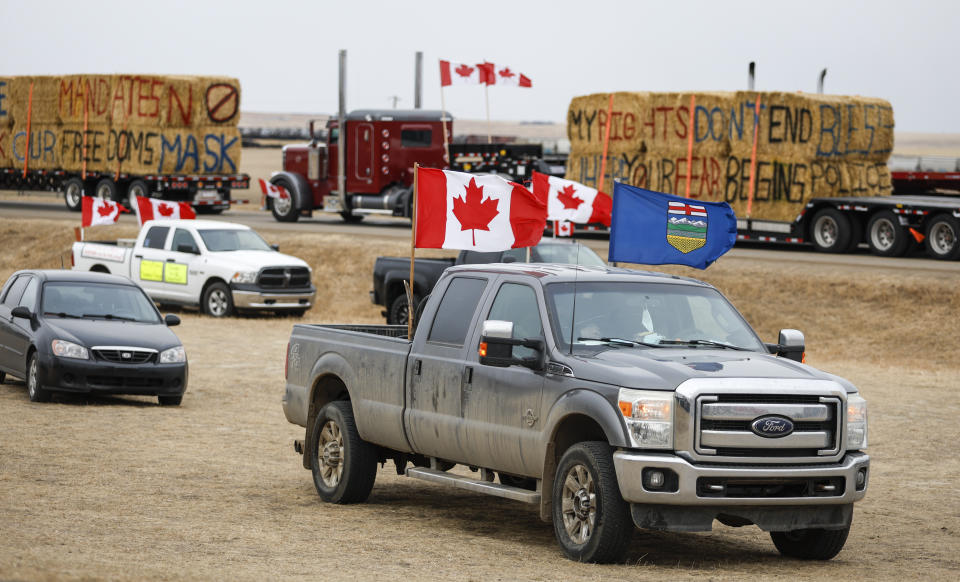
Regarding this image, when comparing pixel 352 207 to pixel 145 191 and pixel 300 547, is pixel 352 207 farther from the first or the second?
pixel 300 547

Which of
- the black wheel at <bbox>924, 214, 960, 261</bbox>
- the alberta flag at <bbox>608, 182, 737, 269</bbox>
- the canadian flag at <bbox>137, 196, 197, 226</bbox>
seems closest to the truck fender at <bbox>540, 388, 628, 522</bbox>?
the alberta flag at <bbox>608, 182, 737, 269</bbox>

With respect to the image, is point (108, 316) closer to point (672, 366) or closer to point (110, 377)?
point (110, 377)

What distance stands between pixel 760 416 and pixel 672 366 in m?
0.59

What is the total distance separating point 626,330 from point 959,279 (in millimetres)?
18302

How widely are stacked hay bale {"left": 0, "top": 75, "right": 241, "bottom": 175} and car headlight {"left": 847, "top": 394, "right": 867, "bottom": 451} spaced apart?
37.5m

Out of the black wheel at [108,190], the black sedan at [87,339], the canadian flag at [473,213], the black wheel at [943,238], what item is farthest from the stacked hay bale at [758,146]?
the canadian flag at [473,213]

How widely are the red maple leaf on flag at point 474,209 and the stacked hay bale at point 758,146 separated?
20955mm

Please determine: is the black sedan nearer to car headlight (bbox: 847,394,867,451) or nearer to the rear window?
the rear window

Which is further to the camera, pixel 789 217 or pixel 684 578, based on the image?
pixel 789 217

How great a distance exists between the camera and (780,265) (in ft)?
97.2

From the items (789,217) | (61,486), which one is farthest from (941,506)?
(789,217)

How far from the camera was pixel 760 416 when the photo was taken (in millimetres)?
8594

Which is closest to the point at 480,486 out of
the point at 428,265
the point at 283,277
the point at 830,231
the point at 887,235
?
the point at 428,265

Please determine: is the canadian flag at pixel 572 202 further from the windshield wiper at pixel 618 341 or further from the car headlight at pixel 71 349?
the windshield wiper at pixel 618 341
